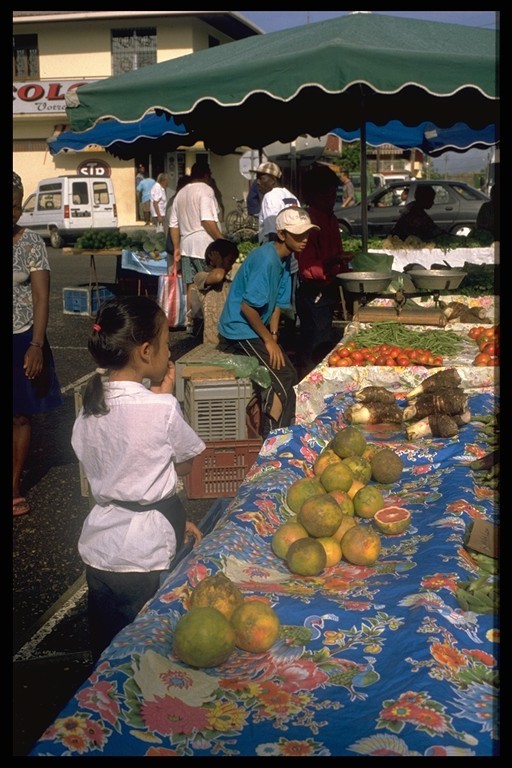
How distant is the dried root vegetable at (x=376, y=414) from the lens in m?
4.93

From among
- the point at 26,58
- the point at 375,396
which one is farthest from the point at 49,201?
the point at 375,396

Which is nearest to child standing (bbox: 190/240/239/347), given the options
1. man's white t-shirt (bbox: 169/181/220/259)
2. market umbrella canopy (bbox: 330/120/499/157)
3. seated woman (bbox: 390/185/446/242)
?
man's white t-shirt (bbox: 169/181/220/259)

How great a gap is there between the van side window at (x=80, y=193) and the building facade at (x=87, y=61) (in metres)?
7.05

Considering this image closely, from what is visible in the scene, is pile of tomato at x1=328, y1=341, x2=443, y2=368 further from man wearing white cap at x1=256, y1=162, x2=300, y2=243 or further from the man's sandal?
man wearing white cap at x1=256, y1=162, x2=300, y2=243

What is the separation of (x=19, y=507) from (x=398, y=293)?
3638 mm

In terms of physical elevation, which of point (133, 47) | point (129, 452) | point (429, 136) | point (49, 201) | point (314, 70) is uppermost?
point (133, 47)

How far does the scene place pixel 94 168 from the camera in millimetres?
33469

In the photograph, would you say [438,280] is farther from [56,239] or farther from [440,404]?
[56,239]

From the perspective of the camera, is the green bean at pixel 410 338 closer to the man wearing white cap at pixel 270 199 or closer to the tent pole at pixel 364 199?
the tent pole at pixel 364 199

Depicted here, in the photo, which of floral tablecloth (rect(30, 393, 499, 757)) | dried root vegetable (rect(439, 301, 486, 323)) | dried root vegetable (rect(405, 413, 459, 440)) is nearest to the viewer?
floral tablecloth (rect(30, 393, 499, 757))

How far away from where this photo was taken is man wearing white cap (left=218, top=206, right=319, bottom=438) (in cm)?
578

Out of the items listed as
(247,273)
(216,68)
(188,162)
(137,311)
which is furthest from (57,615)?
(188,162)

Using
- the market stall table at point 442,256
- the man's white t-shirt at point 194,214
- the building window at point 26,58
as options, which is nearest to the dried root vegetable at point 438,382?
the man's white t-shirt at point 194,214

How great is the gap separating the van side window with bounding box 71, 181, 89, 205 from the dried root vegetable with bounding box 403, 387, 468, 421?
74.8ft
